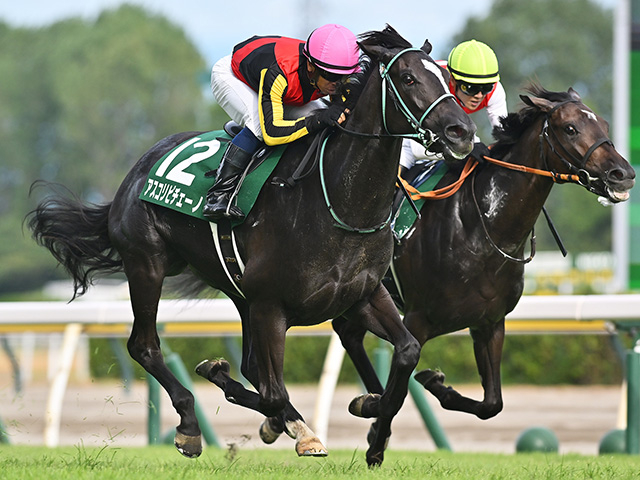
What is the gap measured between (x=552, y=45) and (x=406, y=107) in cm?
4595

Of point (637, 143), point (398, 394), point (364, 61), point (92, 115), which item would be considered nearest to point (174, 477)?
point (398, 394)

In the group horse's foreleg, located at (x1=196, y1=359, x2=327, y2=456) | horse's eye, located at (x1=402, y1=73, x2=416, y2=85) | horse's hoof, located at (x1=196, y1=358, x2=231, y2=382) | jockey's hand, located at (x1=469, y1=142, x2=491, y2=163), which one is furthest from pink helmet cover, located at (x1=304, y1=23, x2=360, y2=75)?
horse's hoof, located at (x1=196, y1=358, x2=231, y2=382)

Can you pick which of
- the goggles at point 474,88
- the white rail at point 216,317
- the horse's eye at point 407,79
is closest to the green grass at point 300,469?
the white rail at point 216,317

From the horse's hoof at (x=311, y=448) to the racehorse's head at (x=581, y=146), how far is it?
170 centimetres

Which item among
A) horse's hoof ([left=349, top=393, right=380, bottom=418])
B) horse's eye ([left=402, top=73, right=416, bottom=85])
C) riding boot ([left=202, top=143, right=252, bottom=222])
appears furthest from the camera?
horse's hoof ([left=349, top=393, right=380, bottom=418])

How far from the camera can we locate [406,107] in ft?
13.6

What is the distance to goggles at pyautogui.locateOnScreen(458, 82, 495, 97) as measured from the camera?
17.3 feet

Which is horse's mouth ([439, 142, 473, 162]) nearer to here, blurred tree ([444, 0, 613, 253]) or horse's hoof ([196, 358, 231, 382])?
horse's hoof ([196, 358, 231, 382])

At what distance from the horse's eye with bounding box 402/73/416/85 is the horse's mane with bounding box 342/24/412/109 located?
21 centimetres

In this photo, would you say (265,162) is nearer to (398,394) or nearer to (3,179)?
(398,394)

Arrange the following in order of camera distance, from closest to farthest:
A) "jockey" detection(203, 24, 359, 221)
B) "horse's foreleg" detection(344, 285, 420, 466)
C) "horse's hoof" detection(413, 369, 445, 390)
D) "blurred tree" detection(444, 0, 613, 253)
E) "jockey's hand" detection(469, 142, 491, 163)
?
"jockey" detection(203, 24, 359, 221)
"horse's foreleg" detection(344, 285, 420, 466)
"jockey's hand" detection(469, 142, 491, 163)
"horse's hoof" detection(413, 369, 445, 390)
"blurred tree" detection(444, 0, 613, 253)

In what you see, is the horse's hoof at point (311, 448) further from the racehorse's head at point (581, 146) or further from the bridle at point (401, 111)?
the racehorse's head at point (581, 146)

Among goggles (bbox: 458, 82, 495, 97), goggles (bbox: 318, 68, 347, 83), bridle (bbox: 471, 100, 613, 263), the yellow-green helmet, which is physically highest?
goggles (bbox: 318, 68, 347, 83)

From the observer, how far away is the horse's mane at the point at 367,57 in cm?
435
